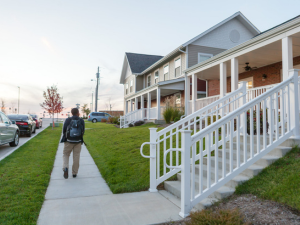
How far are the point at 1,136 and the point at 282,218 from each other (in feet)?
31.5

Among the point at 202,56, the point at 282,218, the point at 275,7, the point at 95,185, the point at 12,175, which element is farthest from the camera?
the point at 202,56

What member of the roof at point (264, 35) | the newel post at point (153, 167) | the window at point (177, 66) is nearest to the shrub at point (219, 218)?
the newel post at point (153, 167)

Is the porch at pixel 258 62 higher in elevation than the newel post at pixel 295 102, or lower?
higher

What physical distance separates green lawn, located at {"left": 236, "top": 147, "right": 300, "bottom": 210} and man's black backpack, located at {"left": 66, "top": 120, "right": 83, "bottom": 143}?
3738 millimetres

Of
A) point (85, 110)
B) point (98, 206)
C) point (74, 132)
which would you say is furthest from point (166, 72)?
point (85, 110)

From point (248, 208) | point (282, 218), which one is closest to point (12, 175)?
point (248, 208)

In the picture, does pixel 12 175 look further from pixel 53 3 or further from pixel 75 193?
pixel 53 3

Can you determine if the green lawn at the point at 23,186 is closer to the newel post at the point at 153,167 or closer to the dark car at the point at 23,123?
the newel post at the point at 153,167

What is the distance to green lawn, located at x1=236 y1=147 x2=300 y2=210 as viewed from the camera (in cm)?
307

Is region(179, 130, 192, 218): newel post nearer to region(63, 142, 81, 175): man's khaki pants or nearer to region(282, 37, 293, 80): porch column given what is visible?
region(63, 142, 81, 175): man's khaki pants

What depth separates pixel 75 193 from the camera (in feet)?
14.7

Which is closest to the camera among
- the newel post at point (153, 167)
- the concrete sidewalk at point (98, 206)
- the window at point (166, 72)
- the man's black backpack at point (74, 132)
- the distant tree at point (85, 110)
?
the concrete sidewalk at point (98, 206)

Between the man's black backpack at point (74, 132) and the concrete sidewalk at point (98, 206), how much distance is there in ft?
3.21

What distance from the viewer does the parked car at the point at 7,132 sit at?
900 cm
